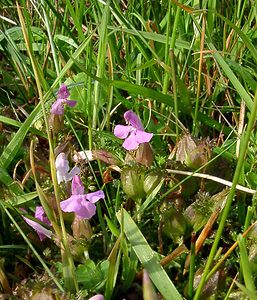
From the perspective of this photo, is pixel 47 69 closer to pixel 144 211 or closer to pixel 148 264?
pixel 144 211

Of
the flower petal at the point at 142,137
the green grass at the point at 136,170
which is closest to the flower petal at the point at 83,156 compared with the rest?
the green grass at the point at 136,170

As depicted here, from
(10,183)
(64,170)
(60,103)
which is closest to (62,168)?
(64,170)

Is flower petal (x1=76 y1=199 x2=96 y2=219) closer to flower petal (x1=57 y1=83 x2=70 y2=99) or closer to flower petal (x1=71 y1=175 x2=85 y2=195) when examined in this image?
flower petal (x1=71 y1=175 x2=85 y2=195)

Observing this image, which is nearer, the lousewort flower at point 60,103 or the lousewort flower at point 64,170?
the lousewort flower at point 64,170

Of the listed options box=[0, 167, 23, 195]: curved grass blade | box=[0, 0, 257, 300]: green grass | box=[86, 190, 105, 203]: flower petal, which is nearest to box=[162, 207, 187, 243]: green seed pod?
box=[0, 0, 257, 300]: green grass

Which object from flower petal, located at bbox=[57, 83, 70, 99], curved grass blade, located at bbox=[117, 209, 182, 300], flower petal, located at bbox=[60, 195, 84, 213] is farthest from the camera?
flower petal, located at bbox=[57, 83, 70, 99]

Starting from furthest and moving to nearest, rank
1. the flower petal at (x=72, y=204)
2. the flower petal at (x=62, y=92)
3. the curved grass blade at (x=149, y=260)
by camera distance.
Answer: the flower petal at (x=62, y=92) → the flower petal at (x=72, y=204) → the curved grass blade at (x=149, y=260)

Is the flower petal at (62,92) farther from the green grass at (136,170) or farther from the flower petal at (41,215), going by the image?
the flower petal at (41,215)
